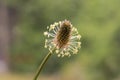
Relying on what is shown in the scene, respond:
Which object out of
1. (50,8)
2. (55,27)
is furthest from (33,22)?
(55,27)

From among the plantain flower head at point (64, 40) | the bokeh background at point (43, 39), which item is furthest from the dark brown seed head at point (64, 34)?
the bokeh background at point (43, 39)

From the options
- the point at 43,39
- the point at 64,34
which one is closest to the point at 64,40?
the point at 64,34

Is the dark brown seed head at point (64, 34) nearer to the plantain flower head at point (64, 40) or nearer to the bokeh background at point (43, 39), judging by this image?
the plantain flower head at point (64, 40)

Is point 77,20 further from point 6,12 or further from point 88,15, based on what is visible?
point 6,12

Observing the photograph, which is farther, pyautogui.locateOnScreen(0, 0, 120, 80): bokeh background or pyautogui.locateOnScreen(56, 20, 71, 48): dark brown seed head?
pyautogui.locateOnScreen(0, 0, 120, 80): bokeh background

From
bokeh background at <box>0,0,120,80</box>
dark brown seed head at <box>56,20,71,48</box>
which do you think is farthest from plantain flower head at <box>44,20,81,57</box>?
bokeh background at <box>0,0,120,80</box>

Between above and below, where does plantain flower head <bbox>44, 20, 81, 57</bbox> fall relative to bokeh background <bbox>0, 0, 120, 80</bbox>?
above

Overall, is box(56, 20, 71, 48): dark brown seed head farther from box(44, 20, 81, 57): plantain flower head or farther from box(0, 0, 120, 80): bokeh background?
box(0, 0, 120, 80): bokeh background
